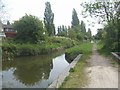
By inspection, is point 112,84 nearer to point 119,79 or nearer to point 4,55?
point 119,79

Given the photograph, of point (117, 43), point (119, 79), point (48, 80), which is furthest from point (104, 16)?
point (119, 79)

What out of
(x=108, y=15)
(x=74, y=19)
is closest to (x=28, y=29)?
(x=108, y=15)

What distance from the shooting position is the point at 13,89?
13.2 metres

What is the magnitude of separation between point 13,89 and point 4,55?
19.3 metres

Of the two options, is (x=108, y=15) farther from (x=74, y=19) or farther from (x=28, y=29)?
(x=74, y=19)

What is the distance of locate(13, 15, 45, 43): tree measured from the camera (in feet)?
151

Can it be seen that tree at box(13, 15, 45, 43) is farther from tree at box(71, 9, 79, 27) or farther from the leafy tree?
tree at box(71, 9, 79, 27)

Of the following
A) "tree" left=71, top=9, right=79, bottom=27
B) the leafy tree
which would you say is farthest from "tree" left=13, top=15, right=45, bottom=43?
"tree" left=71, top=9, right=79, bottom=27

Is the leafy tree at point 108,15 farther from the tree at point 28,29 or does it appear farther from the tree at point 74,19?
the tree at point 74,19

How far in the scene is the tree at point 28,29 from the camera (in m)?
46.2

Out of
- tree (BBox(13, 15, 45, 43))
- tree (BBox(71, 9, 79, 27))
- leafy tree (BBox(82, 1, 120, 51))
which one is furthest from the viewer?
tree (BBox(71, 9, 79, 27))

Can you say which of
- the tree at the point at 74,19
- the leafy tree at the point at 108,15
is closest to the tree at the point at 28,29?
the leafy tree at the point at 108,15

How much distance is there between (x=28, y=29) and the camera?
46.1 m

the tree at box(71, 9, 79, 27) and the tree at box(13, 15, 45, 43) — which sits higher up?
the tree at box(71, 9, 79, 27)
